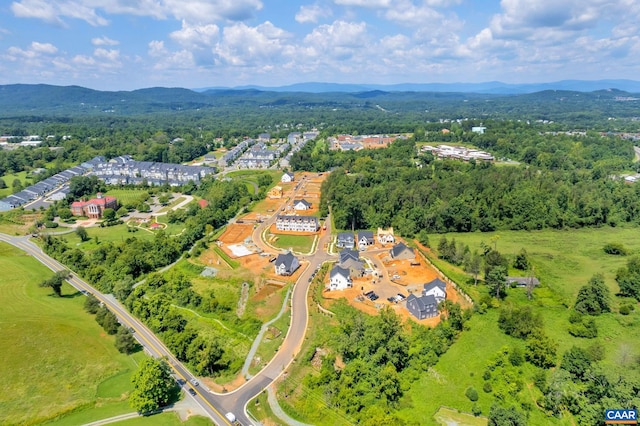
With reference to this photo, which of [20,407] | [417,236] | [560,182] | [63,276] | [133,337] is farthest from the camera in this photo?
[560,182]

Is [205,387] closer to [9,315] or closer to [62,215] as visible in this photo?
[9,315]

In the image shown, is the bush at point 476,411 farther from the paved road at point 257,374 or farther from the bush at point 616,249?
the bush at point 616,249

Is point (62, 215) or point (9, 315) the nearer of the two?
point (9, 315)

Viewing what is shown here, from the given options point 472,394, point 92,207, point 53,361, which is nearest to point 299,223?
point 53,361

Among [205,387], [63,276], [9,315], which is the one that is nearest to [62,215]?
[63,276]

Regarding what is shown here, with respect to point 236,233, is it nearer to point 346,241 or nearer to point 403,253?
point 346,241

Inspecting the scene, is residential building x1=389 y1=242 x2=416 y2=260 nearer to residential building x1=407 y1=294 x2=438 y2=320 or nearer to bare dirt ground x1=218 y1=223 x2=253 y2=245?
residential building x1=407 y1=294 x2=438 y2=320

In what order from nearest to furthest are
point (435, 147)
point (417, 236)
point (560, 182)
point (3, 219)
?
point (417, 236) < point (3, 219) < point (560, 182) < point (435, 147)
